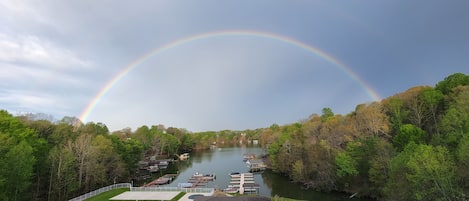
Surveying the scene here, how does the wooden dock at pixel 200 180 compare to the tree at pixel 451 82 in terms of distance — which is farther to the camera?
the wooden dock at pixel 200 180

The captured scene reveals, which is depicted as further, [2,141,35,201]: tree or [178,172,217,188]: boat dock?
[178,172,217,188]: boat dock

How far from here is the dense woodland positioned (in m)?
22.6

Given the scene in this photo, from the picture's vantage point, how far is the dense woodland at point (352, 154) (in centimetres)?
2259

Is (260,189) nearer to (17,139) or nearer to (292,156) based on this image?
(292,156)

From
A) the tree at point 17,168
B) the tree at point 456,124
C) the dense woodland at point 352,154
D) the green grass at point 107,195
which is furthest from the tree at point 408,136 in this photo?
the tree at point 17,168

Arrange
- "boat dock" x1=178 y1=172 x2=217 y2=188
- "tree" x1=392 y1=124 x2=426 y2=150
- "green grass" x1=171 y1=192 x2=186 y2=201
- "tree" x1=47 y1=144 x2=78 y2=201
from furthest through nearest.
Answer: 1. "boat dock" x1=178 y1=172 x2=217 y2=188
2. "tree" x1=47 y1=144 x2=78 y2=201
3. "tree" x1=392 y1=124 x2=426 y2=150
4. "green grass" x1=171 y1=192 x2=186 y2=201

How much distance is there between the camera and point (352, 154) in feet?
132

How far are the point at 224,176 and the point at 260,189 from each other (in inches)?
702

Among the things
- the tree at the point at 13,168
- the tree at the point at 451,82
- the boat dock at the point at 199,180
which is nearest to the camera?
the tree at the point at 13,168

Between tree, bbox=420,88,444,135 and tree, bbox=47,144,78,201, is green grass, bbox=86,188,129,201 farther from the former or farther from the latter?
tree, bbox=420,88,444,135

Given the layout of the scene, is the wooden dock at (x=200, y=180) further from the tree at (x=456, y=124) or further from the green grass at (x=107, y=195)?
the tree at (x=456, y=124)

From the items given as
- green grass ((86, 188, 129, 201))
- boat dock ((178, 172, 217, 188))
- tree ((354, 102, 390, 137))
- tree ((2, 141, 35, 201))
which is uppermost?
tree ((354, 102, 390, 137))

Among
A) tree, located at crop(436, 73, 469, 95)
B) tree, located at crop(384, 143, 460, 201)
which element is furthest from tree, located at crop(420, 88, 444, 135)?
tree, located at crop(384, 143, 460, 201)

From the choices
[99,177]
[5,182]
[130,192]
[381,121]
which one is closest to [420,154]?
[381,121]
